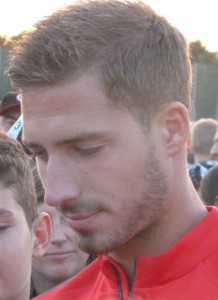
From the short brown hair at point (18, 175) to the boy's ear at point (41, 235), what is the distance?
0.04 meters

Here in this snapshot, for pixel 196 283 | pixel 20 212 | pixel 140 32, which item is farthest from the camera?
pixel 20 212

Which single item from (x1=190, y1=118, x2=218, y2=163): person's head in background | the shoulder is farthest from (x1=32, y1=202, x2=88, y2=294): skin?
(x1=190, y1=118, x2=218, y2=163): person's head in background

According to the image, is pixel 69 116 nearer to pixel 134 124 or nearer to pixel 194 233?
pixel 134 124

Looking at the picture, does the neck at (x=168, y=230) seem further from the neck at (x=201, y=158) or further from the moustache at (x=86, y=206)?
the neck at (x=201, y=158)

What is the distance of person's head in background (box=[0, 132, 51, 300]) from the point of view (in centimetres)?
295

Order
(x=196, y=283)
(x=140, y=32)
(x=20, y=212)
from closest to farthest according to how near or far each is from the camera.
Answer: (x=196, y=283) < (x=140, y=32) < (x=20, y=212)

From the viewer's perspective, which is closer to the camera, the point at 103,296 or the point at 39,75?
the point at 39,75

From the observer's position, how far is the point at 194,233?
2297 mm

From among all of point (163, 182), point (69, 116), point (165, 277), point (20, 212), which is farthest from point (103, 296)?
point (20, 212)

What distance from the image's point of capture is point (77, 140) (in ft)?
7.23

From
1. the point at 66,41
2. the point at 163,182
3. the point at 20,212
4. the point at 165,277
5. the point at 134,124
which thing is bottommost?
the point at 20,212

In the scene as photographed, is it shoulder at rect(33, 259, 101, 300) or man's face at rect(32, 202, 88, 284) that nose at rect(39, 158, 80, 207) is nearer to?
shoulder at rect(33, 259, 101, 300)

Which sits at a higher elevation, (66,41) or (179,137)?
(66,41)

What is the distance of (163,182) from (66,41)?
0.51 metres
